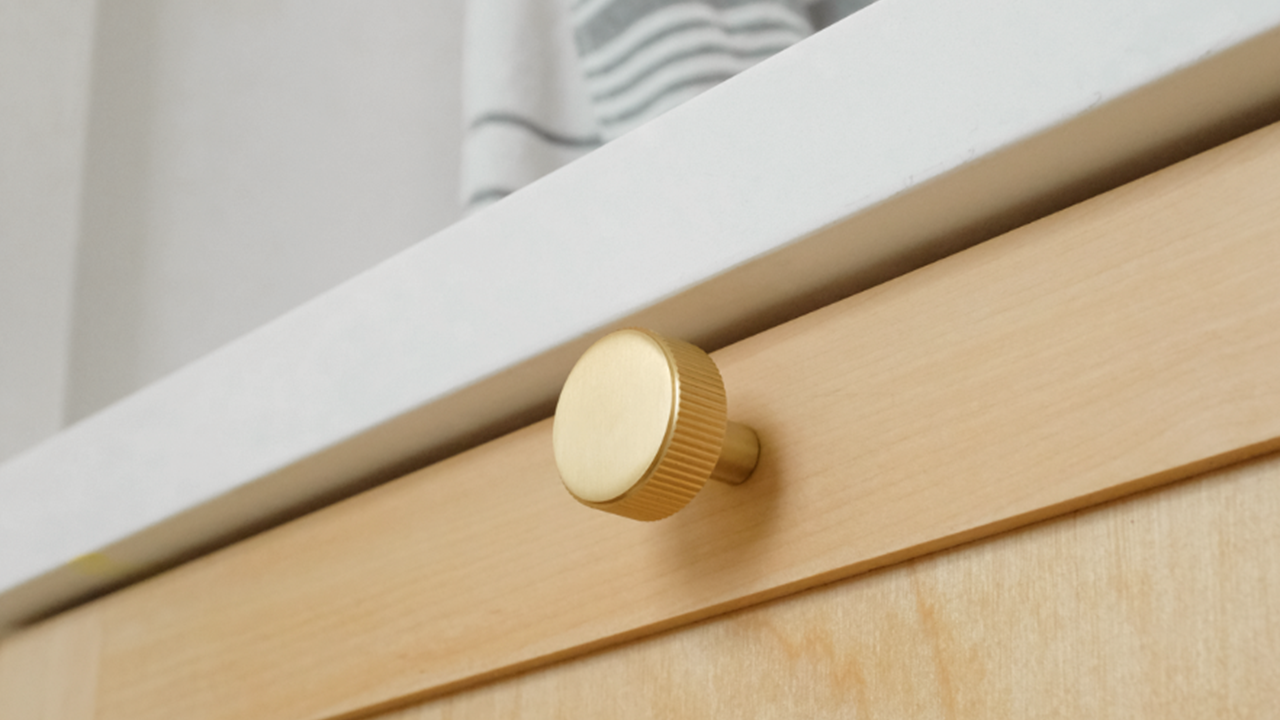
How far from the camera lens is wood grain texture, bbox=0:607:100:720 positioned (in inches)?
12.8

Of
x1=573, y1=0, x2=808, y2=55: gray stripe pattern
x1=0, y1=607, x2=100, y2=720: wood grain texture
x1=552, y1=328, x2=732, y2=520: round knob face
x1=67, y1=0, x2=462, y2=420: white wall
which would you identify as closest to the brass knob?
x1=552, y1=328, x2=732, y2=520: round knob face

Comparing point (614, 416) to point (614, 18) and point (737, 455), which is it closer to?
point (737, 455)

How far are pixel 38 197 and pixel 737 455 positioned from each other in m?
0.67

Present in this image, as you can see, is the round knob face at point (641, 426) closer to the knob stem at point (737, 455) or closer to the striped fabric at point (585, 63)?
the knob stem at point (737, 455)

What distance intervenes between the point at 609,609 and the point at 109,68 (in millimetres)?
717

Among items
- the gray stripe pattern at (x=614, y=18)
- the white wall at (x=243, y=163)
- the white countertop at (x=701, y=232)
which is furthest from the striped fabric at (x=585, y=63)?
the white countertop at (x=701, y=232)

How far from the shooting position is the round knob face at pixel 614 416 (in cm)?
18

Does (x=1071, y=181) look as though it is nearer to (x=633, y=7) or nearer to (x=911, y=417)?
(x=911, y=417)

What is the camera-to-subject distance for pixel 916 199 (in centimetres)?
19

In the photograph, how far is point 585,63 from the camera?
20.5 inches

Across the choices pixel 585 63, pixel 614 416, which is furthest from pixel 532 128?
pixel 614 416

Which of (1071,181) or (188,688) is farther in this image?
(188,688)

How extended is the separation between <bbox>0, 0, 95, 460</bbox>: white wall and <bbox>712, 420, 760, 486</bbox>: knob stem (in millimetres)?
584

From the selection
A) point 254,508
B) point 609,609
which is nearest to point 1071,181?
point 609,609
